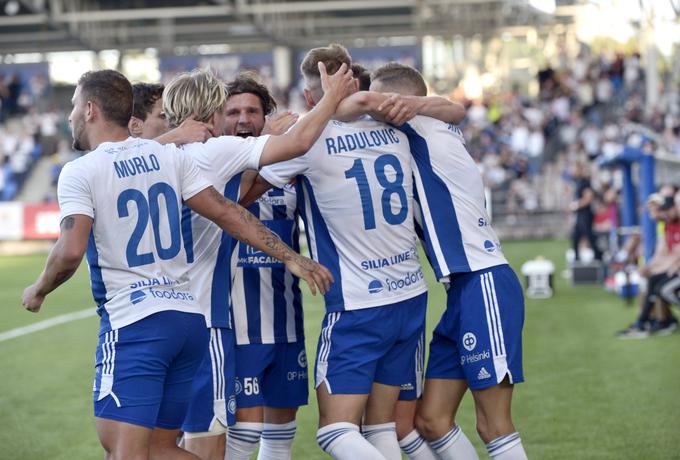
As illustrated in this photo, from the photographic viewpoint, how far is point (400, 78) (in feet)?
19.0

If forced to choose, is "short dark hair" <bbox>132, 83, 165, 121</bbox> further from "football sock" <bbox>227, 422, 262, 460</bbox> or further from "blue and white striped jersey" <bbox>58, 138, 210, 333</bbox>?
"football sock" <bbox>227, 422, 262, 460</bbox>

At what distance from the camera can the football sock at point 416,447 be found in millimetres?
5762

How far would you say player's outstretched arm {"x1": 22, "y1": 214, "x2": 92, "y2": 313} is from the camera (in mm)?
4645

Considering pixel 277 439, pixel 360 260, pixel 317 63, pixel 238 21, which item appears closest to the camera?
pixel 360 260

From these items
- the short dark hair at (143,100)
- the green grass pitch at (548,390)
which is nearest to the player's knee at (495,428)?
the green grass pitch at (548,390)

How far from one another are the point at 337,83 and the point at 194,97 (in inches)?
27.0

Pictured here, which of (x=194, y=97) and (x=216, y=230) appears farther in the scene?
(x=216, y=230)

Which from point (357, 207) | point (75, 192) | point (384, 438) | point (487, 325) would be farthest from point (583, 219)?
point (75, 192)

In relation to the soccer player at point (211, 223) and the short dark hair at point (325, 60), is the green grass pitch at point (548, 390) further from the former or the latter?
the short dark hair at point (325, 60)

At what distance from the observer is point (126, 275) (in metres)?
4.86

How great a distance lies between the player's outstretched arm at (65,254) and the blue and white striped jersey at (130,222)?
0.16ft

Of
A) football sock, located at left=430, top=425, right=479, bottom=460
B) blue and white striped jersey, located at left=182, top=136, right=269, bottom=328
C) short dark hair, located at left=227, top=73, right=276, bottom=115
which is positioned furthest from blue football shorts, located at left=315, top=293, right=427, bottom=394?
short dark hair, located at left=227, top=73, right=276, bottom=115

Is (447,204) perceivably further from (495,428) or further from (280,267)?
(495,428)

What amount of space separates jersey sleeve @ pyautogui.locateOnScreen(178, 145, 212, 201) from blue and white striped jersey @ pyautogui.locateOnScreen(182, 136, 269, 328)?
25 centimetres
